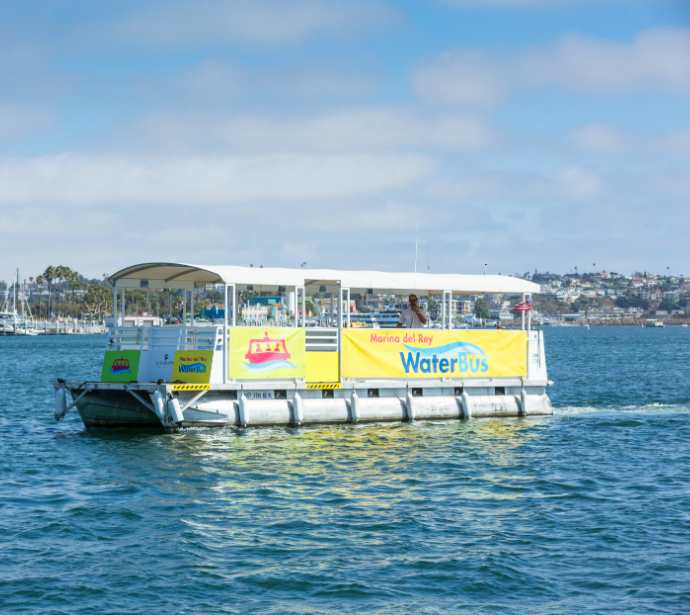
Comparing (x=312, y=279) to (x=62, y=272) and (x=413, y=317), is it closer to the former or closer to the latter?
(x=413, y=317)

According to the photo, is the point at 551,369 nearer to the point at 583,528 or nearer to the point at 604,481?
the point at 604,481

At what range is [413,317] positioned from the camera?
23078 mm

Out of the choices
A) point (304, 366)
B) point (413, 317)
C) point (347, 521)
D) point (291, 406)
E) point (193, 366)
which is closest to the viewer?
point (347, 521)

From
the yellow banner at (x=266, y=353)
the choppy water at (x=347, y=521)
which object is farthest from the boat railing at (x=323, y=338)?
the choppy water at (x=347, y=521)

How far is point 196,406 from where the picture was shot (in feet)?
64.1

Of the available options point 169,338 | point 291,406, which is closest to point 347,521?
point 291,406

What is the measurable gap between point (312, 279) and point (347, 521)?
968 centimetres

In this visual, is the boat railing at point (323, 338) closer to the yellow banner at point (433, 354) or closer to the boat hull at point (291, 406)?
the yellow banner at point (433, 354)

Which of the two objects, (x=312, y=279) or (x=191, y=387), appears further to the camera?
(x=312, y=279)

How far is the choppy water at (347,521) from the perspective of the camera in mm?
9703

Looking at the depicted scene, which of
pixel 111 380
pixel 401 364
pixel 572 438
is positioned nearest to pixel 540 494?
pixel 572 438

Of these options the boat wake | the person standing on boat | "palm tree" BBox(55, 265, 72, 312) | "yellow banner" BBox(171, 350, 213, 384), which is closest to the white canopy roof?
the person standing on boat

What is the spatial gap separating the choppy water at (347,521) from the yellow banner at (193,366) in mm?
1386

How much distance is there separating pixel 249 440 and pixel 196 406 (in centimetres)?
167
